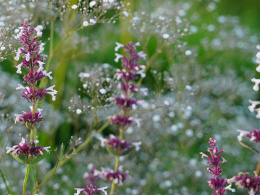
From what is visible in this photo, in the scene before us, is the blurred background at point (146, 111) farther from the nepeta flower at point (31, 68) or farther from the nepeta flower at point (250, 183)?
the nepeta flower at point (250, 183)

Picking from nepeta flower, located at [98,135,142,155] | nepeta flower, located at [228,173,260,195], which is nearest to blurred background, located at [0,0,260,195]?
nepeta flower, located at [98,135,142,155]

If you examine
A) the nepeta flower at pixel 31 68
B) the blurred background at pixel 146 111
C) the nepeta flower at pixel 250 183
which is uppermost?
the nepeta flower at pixel 31 68

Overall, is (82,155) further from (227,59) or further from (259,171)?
(227,59)

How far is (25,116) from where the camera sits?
1.28 m

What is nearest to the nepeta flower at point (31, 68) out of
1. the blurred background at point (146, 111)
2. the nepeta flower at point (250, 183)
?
the blurred background at point (146, 111)

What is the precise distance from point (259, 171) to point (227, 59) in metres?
3.16

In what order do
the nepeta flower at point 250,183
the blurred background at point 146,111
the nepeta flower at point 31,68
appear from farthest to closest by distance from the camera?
the blurred background at point 146,111 → the nepeta flower at point 31,68 → the nepeta flower at point 250,183

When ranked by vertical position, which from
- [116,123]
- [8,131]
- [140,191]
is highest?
[116,123]

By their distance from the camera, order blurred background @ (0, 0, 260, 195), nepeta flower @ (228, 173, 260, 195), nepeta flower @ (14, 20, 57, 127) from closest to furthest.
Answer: nepeta flower @ (228, 173, 260, 195) < nepeta flower @ (14, 20, 57, 127) < blurred background @ (0, 0, 260, 195)

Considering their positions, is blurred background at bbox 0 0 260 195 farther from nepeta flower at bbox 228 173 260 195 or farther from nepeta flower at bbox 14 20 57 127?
nepeta flower at bbox 228 173 260 195

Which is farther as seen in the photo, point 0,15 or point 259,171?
point 0,15

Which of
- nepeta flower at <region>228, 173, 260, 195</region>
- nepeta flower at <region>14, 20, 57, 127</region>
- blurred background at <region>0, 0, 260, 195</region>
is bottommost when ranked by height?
blurred background at <region>0, 0, 260, 195</region>

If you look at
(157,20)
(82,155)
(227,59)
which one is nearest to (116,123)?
(157,20)

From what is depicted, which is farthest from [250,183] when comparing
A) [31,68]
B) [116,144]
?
[31,68]
